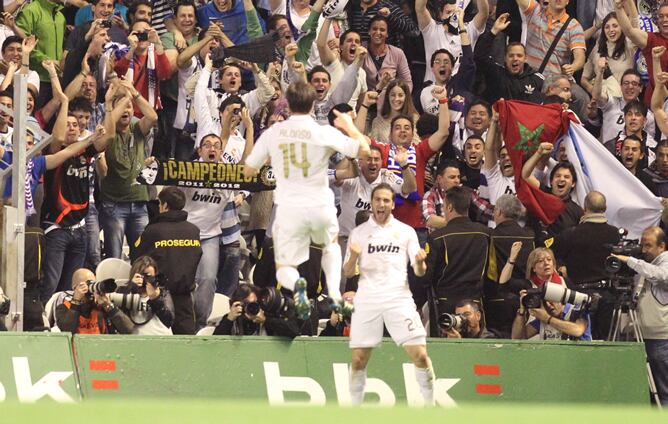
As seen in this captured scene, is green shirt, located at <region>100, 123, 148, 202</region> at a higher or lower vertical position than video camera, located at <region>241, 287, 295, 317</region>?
higher

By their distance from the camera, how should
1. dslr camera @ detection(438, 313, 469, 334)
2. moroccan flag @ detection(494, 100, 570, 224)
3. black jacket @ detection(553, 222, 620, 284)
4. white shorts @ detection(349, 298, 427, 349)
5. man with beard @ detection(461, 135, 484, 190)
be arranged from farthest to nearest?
man with beard @ detection(461, 135, 484, 190)
moroccan flag @ detection(494, 100, 570, 224)
black jacket @ detection(553, 222, 620, 284)
dslr camera @ detection(438, 313, 469, 334)
white shorts @ detection(349, 298, 427, 349)

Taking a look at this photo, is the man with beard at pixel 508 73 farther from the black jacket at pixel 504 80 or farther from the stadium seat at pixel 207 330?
the stadium seat at pixel 207 330

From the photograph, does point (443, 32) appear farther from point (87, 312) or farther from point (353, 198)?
point (87, 312)

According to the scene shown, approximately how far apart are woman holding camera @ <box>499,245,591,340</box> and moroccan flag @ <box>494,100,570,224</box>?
3.34ft

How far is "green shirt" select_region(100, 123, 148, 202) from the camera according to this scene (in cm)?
1769

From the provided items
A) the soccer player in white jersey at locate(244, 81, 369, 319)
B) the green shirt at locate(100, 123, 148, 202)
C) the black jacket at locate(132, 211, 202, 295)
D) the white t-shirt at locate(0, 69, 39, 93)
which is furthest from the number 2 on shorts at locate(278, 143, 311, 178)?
the white t-shirt at locate(0, 69, 39, 93)

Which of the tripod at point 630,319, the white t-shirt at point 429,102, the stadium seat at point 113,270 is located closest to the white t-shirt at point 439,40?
the white t-shirt at point 429,102

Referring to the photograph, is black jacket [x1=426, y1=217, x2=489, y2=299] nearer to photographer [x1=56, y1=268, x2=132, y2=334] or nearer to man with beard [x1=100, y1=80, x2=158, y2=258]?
photographer [x1=56, y1=268, x2=132, y2=334]

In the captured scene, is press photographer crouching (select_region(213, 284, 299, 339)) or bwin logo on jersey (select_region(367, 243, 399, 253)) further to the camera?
press photographer crouching (select_region(213, 284, 299, 339))

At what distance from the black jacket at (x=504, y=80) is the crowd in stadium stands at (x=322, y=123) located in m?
0.02

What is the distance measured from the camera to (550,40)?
2069 centimetres

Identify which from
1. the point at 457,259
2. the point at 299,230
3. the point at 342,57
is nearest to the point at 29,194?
the point at 299,230

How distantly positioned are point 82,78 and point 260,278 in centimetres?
318

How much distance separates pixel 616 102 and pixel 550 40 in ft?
4.38
